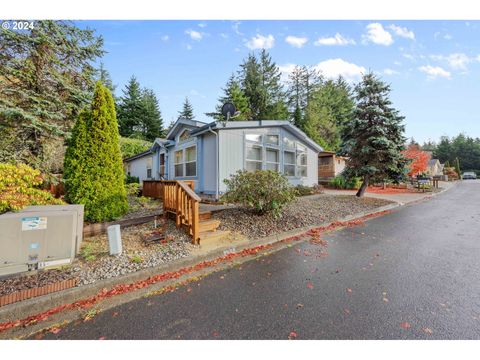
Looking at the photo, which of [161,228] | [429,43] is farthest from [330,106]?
[161,228]

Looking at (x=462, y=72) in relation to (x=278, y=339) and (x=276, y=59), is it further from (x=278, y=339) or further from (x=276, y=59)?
(x=276, y=59)

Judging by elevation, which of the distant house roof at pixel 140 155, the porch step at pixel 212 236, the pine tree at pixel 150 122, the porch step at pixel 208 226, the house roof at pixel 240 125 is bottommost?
the porch step at pixel 212 236

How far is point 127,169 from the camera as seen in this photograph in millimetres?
22188

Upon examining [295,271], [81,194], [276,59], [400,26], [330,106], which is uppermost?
[276,59]

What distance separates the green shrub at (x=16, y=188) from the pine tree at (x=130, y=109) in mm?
32453

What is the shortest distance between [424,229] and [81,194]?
378 inches

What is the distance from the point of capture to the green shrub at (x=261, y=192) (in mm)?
6125

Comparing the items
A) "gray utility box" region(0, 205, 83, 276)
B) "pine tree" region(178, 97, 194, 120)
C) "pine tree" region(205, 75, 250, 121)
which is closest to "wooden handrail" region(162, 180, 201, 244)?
"gray utility box" region(0, 205, 83, 276)

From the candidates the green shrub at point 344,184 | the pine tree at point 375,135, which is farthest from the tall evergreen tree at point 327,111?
the pine tree at point 375,135

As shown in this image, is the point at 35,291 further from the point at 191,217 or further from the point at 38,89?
the point at 38,89

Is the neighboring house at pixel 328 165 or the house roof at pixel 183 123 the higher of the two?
the house roof at pixel 183 123

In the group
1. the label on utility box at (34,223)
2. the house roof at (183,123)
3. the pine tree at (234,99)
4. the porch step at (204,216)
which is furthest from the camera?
the pine tree at (234,99)

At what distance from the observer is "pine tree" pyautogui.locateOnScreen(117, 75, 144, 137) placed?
3334 cm

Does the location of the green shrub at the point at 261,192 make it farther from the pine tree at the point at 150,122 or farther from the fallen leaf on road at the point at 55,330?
the pine tree at the point at 150,122
